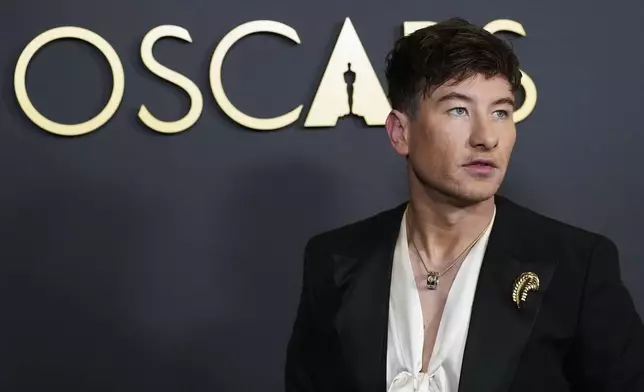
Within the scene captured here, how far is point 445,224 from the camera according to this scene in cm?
121

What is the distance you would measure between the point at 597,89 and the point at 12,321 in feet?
4.09

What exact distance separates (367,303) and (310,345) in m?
0.15

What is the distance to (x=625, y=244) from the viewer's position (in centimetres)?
170

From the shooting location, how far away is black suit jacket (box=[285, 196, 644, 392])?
1.07 m

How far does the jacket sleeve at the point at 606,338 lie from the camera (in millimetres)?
1057

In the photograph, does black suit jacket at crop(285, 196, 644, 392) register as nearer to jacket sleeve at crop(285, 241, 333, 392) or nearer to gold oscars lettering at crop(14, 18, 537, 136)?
jacket sleeve at crop(285, 241, 333, 392)

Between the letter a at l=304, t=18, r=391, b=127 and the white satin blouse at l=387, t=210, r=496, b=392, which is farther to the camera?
the letter a at l=304, t=18, r=391, b=127

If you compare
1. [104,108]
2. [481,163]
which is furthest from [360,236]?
[104,108]

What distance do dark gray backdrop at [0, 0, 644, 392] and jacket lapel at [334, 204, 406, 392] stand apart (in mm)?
373

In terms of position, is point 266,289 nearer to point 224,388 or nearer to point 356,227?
point 224,388

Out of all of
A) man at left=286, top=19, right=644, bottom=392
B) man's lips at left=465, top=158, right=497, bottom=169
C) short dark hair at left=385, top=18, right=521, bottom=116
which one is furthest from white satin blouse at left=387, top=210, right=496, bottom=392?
short dark hair at left=385, top=18, right=521, bottom=116

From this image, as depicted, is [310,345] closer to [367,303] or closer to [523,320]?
[367,303]

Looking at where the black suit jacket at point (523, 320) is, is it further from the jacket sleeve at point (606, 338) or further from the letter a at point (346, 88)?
the letter a at point (346, 88)

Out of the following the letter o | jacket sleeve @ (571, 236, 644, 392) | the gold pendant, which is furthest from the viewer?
the letter o
